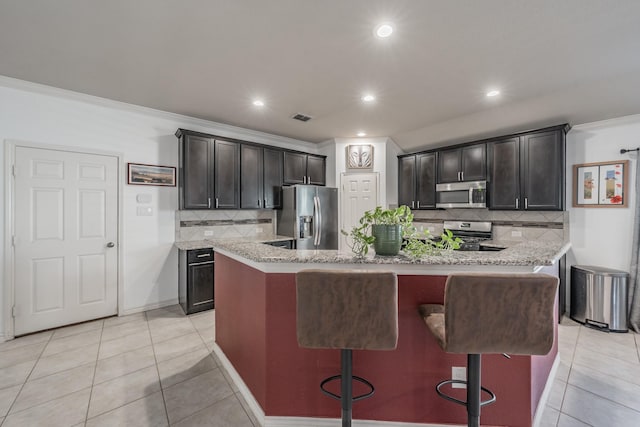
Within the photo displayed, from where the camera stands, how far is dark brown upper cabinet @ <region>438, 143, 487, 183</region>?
4.07m

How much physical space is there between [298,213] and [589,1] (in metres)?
3.55

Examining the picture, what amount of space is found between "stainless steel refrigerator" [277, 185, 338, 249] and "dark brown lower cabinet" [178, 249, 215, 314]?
4.31 feet

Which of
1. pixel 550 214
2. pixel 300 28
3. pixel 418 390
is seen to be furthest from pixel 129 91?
pixel 550 214

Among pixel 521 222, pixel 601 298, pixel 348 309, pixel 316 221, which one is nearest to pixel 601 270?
pixel 601 298

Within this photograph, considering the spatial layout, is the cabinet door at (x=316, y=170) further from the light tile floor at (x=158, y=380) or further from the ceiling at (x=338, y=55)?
the light tile floor at (x=158, y=380)

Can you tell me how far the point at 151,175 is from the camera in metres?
3.66

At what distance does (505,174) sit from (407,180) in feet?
4.96

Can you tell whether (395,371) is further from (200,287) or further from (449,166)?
A: (449,166)

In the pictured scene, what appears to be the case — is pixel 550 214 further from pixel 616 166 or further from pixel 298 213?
pixel 298 213

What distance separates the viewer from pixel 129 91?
305 cm

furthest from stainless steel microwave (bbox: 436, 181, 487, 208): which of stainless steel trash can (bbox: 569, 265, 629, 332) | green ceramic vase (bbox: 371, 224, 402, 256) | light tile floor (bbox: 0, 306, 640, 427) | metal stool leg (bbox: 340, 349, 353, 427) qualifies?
metal stool leg (bbox: 340, 349, 353, 427)

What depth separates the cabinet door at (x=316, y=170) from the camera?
494 cm

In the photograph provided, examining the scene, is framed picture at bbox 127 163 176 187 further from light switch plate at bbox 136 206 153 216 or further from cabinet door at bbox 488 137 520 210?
cabinet door at bbox 488 137 520 210

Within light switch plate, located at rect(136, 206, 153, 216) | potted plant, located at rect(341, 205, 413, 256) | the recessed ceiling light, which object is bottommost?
potted plant, located at rect(341, 205, 413, 256)
